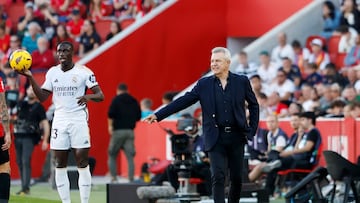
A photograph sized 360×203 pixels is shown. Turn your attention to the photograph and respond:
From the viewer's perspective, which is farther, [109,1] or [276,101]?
[109,1]

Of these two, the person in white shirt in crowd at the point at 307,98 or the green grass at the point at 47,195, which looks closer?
the green grass at the point at 47,195

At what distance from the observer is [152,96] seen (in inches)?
1142

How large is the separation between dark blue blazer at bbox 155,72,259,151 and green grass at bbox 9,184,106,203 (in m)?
4.87

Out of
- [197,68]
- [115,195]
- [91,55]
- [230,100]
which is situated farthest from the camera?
[197,68]

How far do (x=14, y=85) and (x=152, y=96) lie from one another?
14.2ft

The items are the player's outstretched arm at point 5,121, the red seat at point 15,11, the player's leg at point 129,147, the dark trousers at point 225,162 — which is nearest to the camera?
the player's outstretched arm at point 5,121

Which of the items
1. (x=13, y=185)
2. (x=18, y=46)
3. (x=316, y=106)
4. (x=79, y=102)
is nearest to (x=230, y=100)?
(x=79, y=102)

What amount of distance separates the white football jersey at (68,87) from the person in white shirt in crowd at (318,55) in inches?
421

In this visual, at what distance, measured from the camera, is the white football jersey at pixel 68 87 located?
52.8ft

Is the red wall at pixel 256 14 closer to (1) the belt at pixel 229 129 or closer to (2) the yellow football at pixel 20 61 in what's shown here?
(1) the belt at pixel 229 129

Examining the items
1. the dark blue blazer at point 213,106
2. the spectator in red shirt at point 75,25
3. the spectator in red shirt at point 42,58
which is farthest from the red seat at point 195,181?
the spectator in red shirt at point 75,25

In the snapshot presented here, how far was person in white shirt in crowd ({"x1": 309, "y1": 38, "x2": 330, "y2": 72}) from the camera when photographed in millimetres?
26141

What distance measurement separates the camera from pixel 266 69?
26812 millimetres

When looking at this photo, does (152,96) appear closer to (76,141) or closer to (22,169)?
(22,169)
